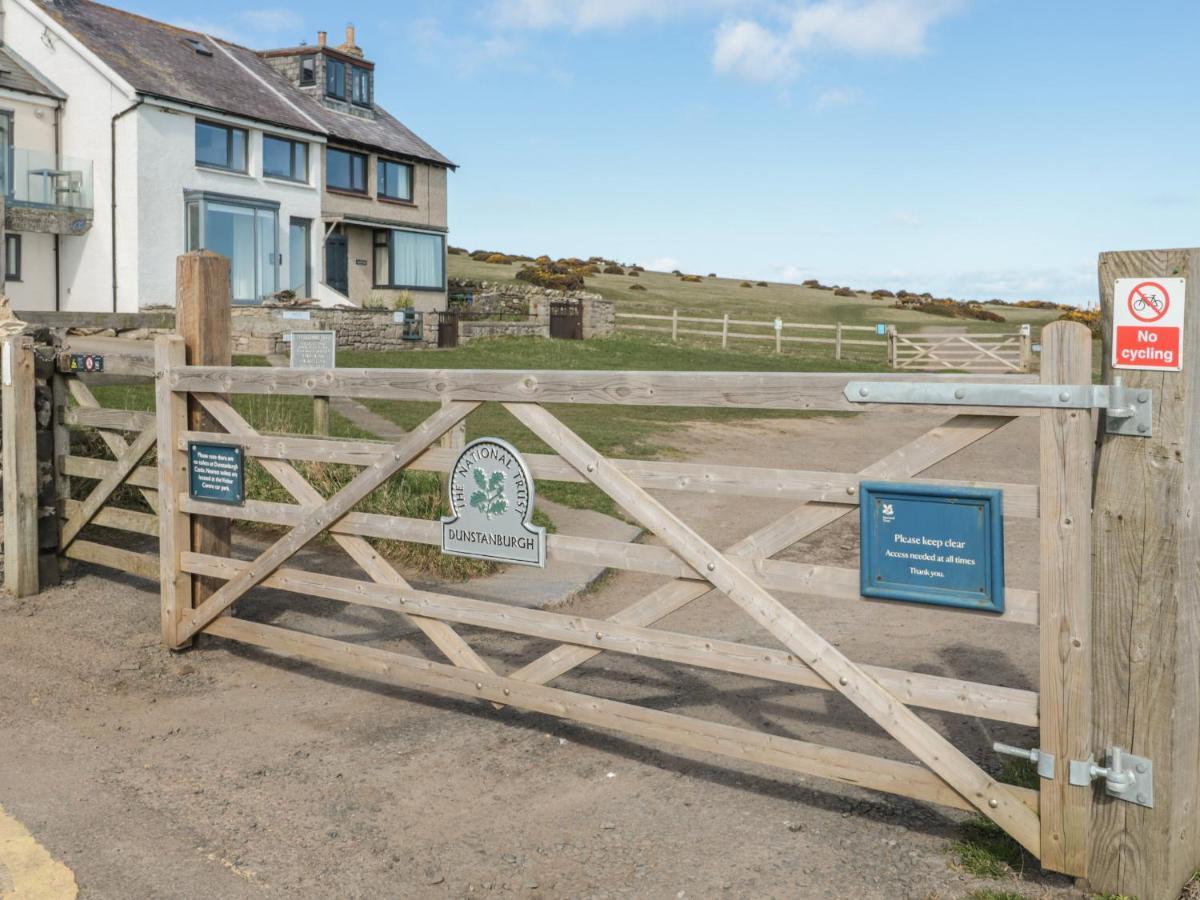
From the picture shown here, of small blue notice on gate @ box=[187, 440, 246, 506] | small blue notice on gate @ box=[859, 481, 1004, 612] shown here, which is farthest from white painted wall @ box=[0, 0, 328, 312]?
small blue notice on gate @ box=[859, 481, 1004, 612]

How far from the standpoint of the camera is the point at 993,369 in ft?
125

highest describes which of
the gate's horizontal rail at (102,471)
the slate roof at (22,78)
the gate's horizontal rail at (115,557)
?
the slate roof at (22,78)

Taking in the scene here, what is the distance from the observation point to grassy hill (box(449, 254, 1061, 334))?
55.7m

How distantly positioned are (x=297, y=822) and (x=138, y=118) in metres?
29.9

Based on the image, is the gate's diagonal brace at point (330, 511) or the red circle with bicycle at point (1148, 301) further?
the gate's diagonal brace at point (330, 511)

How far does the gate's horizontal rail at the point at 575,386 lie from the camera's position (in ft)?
14.3

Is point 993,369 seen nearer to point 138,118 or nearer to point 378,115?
point 378,115

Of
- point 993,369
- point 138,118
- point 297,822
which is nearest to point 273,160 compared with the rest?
point 138,118

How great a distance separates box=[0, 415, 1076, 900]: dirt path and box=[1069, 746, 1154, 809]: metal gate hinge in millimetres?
420

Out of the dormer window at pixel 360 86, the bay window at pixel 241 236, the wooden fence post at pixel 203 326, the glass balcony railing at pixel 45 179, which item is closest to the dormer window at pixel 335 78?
the dormer window at pixel 360 86

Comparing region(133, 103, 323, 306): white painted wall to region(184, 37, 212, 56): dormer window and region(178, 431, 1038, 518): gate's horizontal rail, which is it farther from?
region(178, 431, 1038, 518): gate's horizontal rail

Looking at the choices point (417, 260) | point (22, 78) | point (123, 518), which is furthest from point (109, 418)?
point (417, 260)

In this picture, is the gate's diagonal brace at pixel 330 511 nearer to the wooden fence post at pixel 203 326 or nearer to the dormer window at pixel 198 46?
the wooden fence post at pixel 203 326

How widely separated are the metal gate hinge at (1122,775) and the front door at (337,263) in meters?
37.7
